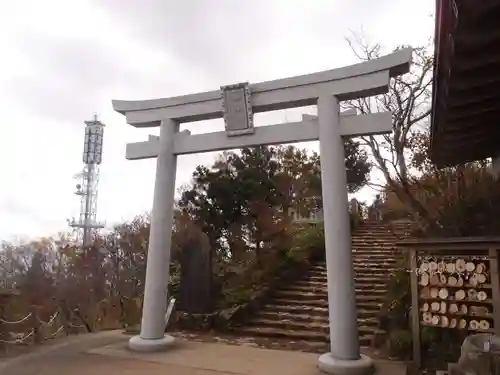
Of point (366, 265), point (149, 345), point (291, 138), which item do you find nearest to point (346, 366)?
point (149, 345)

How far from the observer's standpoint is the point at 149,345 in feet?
20.2

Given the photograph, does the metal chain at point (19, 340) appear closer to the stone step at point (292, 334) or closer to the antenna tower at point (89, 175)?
the stone step at point (292, 334)

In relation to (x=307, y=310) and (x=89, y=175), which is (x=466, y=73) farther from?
(x=89, y=175)

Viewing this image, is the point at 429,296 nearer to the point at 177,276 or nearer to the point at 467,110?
the point at 467,110

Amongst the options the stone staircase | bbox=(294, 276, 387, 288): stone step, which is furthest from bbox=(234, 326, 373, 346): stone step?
bbox=(294, 276, 387, 288): stone step

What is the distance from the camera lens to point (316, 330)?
7.54 m

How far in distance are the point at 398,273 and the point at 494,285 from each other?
2.87 metres

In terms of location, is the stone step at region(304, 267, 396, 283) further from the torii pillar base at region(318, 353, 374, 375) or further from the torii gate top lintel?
the torii gate top lintel

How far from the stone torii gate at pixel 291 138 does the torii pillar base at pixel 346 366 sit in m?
0.01

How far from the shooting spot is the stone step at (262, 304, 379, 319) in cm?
803

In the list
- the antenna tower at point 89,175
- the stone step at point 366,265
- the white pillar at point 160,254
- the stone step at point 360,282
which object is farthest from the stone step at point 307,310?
the antenna tower at point 89,175

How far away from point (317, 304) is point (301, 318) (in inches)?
34.7

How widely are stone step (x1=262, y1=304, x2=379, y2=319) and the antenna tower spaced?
15.7 metres

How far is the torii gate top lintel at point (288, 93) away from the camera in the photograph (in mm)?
5496
